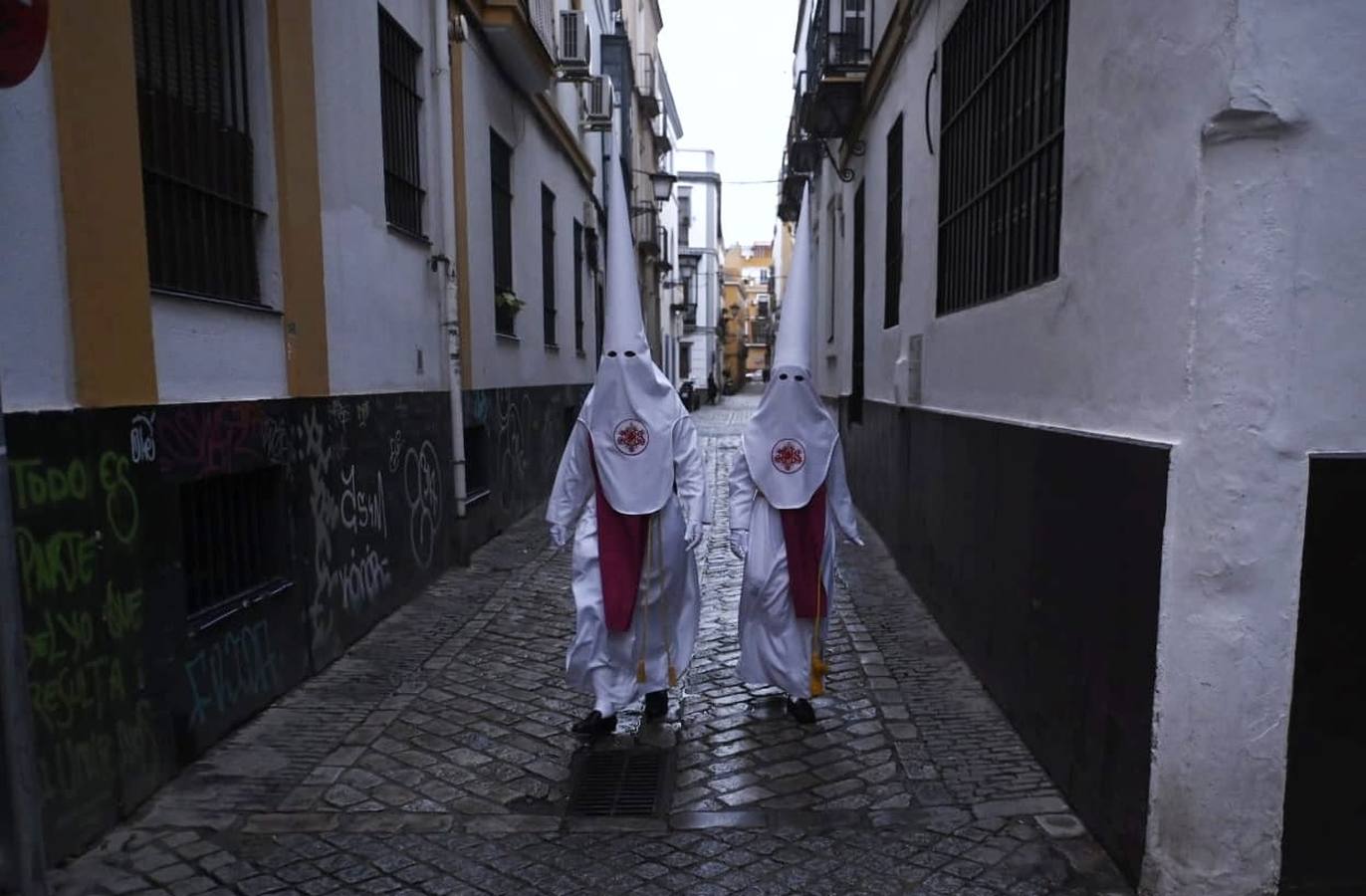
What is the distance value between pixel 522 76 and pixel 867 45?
3794mm

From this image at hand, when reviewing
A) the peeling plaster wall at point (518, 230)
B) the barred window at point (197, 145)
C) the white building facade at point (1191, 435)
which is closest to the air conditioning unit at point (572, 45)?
the peeling plaster wall at point (518, 230)

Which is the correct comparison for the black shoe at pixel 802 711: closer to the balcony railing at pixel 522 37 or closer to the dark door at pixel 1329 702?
the dark door at pixel 1329 702

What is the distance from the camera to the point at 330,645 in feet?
18.0

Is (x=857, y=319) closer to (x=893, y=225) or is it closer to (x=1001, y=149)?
(x=893, y=225)

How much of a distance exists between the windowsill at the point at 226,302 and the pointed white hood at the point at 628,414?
6.02ft

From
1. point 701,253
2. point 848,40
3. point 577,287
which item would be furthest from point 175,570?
point 701,253

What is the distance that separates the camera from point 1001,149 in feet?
16.5

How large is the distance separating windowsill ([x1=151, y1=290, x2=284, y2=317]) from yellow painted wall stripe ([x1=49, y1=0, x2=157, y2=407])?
0.82 ft

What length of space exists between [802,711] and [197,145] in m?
4.03

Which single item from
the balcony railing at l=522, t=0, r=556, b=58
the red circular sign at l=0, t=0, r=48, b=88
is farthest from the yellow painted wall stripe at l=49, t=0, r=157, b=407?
the balcony railing at l=522, t=0, r=556, b=58

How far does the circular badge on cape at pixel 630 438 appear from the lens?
4.37 meters

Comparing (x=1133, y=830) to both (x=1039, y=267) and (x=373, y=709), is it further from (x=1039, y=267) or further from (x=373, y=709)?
(x=373, y=709)

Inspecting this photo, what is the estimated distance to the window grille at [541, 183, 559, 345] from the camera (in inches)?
487

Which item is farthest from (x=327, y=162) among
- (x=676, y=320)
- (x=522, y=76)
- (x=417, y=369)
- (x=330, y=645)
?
(x=676, y=320)
